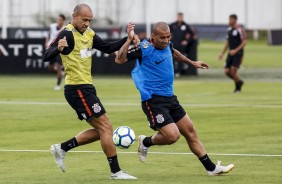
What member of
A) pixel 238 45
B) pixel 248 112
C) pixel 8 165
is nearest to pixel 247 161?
pixel 8 165

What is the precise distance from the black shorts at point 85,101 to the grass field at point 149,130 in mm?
829

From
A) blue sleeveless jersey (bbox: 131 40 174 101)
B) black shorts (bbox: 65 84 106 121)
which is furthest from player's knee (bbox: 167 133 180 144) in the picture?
black shorts (bbox: 65 84 106 121)

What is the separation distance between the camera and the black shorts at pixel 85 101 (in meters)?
12.7

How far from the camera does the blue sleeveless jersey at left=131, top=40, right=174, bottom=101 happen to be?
42.7 ft

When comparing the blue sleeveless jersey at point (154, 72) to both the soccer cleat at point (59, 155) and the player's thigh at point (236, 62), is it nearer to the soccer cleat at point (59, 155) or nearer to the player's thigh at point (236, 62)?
the soccer cleat at point (59, 155)

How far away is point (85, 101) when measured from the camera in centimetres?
1273

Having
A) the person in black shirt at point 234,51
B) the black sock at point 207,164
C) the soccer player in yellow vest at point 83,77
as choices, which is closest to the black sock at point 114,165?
the soccer player in yellow vest at point 83,77

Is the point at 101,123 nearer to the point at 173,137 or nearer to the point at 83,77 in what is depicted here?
the point at 83,77

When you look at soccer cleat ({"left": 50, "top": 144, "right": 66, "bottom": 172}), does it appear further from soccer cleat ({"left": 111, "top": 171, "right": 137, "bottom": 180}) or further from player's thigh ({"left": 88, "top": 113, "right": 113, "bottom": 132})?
soccer cleat ({"left": 111, "top": 171, "right": 137, "bottom": 180})

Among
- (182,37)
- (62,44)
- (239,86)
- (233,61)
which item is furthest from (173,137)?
(182,37)

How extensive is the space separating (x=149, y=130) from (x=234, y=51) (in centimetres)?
1083

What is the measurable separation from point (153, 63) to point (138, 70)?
265 mm

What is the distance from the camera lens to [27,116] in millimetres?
21609

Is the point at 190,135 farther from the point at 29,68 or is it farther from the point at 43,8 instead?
the point at 43,8
